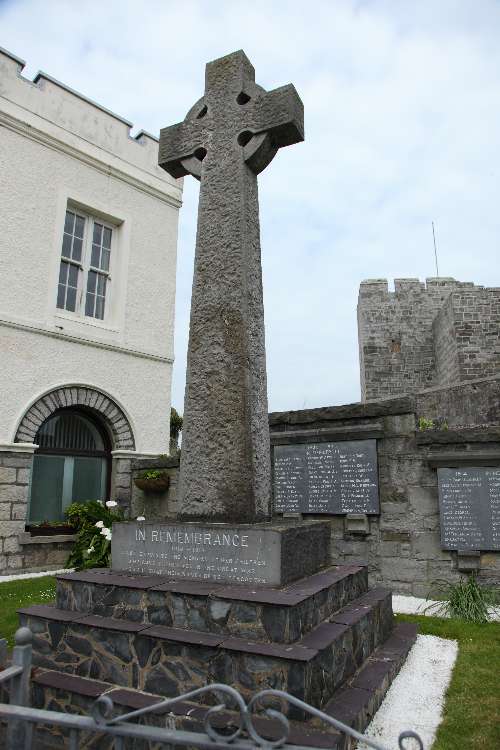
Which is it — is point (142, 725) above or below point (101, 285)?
below

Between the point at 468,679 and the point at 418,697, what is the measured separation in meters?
0.50

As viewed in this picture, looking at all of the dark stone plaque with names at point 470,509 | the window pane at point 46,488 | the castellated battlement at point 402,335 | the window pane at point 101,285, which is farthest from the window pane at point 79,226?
the castellated battlement at point 402,335

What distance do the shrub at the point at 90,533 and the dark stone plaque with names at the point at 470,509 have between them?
170 inches

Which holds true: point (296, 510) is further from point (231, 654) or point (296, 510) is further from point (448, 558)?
point (231, 654)

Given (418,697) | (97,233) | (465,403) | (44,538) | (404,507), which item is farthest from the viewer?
(465,403)

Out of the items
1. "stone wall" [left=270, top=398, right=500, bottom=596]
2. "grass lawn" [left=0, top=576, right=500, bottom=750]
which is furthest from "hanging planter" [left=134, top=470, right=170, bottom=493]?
"stone wall" [left=270, top=398, right=500, bottom=596]

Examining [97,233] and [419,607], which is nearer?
[419,607]

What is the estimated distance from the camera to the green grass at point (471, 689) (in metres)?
2.83

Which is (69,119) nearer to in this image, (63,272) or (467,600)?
(63,272)

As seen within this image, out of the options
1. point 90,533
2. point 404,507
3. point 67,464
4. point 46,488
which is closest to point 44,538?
point 46,488

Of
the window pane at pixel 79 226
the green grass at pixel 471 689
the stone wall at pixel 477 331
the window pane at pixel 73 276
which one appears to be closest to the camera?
the green grass at pixel 471 689

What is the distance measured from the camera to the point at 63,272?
383 inches

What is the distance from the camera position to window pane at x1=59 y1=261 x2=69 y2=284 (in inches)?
381

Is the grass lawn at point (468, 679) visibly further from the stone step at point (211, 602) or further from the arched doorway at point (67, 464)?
the arched doorway at point (67, 464)
